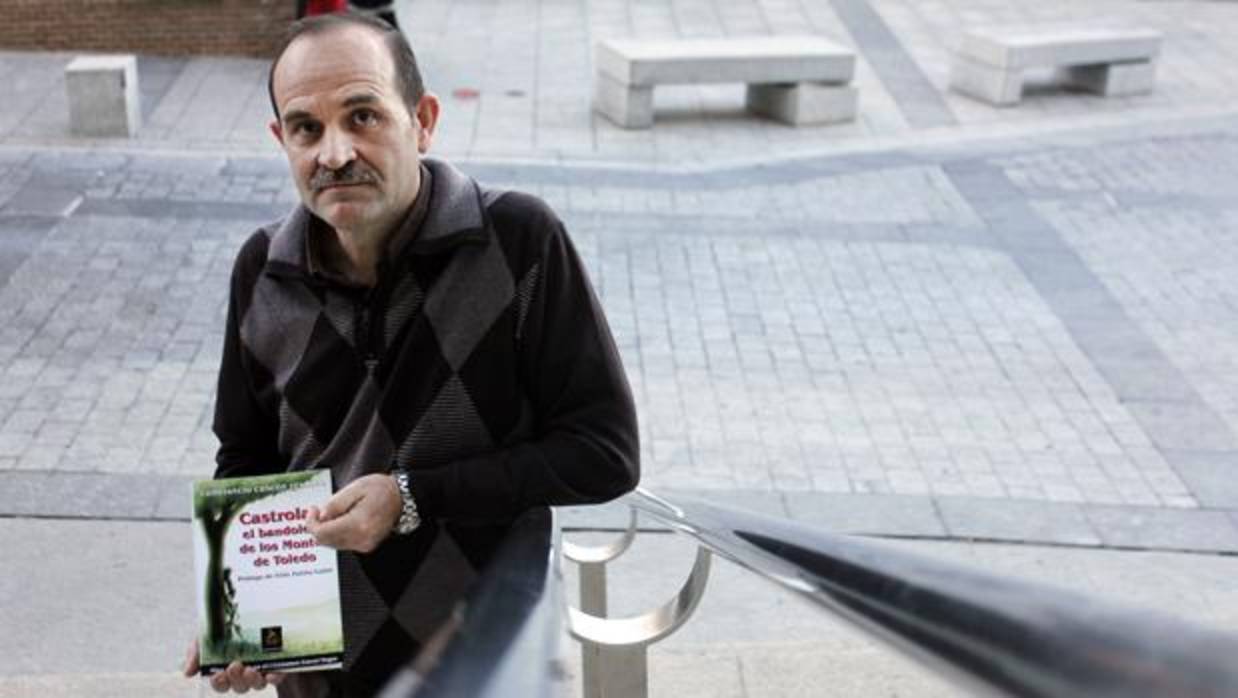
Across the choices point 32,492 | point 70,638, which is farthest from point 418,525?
point 32,492

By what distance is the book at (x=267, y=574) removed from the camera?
251cm

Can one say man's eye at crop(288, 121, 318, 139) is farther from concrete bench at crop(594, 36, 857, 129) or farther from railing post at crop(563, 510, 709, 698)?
concrete bench at crop(594, 36, 857, 129)

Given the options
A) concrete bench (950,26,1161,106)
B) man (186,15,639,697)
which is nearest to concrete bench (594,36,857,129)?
concrete bench (950,26,1161,106)

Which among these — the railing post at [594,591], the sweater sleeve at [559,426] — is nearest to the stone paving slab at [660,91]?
the railing post at [594,591]

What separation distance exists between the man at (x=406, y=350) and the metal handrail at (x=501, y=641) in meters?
0.24

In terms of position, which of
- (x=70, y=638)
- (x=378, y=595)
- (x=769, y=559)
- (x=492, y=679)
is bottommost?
(x=70, y=638)

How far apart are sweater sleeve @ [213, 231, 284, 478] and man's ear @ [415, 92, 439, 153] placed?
1.03 ft

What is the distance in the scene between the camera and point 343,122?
245cm

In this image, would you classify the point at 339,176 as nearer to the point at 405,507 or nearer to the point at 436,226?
the point at 436,226

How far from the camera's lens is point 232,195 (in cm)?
1052

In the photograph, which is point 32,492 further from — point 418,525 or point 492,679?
point 492,679

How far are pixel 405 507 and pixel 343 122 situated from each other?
0.54m

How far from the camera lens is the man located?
2469 millimetres

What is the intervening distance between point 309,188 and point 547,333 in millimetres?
396
